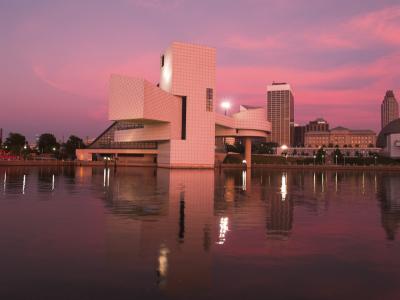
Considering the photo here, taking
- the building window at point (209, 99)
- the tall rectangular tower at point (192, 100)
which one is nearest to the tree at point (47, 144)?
the tall rectangular tower at point (192, 100)

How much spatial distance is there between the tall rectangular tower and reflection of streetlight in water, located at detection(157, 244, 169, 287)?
72.5m

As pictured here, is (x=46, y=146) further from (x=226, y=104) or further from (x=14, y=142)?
(x=226, y=104)

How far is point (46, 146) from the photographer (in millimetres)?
139875

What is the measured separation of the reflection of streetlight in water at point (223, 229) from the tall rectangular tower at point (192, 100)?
6762 cm

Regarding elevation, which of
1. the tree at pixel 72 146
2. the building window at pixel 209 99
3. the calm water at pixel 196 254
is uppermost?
the building window at pixel 209 99

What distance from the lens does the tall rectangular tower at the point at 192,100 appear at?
82562mm

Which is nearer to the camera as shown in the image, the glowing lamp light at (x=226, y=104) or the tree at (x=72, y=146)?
the glowing lamp light at (x=226, y=104)

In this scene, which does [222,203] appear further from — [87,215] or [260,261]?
[260,261]

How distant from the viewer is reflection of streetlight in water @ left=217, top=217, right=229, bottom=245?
36.1 feet

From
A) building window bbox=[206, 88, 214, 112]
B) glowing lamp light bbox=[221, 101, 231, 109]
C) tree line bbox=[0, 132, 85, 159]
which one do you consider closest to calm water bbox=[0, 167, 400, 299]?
building window bbox=[206, 88, 214, 112]

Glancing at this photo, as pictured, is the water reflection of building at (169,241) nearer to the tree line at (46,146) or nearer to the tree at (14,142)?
the tree line at (46,146)

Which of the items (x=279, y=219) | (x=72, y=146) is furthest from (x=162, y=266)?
(x=72, y=146)

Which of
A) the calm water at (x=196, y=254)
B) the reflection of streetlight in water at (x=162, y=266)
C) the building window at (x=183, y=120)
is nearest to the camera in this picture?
the calm water at (x=196, y=254)

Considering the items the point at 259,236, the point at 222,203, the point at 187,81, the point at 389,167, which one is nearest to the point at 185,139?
the point at 187,81
